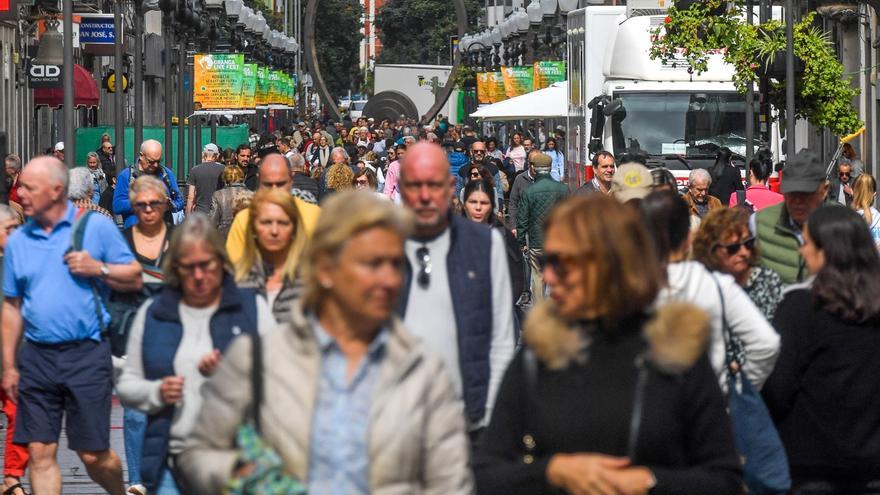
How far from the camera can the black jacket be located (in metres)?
6.02

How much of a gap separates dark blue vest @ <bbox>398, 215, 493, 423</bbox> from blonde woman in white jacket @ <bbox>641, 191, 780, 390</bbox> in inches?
24.5

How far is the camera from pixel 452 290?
628 cm

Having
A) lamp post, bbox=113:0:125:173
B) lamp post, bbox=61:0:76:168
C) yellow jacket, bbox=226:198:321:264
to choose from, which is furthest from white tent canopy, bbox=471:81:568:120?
yellow jacket, bbox=226:198:321:264

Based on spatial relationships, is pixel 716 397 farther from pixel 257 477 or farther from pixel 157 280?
pixel 157 280

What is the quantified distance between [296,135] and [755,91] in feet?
66.0

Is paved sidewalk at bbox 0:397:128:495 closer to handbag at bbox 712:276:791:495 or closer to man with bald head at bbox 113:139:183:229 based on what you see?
man with bald head at bbox 113:139:183:229

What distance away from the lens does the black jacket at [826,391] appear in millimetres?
6023

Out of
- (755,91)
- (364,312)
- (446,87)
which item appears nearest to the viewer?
(364,312)

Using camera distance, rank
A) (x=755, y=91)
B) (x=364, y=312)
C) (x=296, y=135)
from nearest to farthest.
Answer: (x=364, y=312)
(x=755, y=91)
(x=296, y=135)

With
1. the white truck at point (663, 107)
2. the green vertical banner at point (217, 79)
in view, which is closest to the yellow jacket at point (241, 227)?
the white truck at point (663, 107)

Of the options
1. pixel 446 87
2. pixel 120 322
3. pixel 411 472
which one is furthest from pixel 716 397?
pixel 446 87

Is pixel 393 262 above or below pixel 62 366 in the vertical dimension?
above

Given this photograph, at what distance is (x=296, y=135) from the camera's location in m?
44.4

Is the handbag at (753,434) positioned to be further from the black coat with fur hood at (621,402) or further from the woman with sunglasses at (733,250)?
the black coat with fur hood at (621,402)
